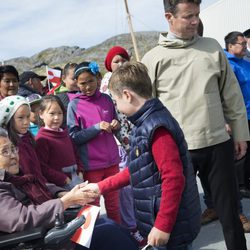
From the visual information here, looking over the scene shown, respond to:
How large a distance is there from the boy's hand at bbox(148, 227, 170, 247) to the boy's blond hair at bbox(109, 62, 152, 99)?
24.9 inches

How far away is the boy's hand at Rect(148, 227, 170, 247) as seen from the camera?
1.82 m

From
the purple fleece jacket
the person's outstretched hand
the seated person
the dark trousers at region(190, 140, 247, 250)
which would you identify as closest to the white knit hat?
the seated person

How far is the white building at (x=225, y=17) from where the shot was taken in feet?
50.5

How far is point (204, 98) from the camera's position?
2412 mm

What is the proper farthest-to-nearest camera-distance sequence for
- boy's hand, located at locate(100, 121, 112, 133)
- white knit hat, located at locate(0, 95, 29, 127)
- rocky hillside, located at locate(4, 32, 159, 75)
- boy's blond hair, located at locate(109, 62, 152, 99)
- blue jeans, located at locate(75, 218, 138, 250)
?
rocky hillside, located at locate(4, 32, 159, 75) < boy's hand, located at locate(100, 121, 112, 133) < white knit hat, located at locate(0, 95, 29, 127) < blue jeans, located at locate(75, 218, 138, 250) < boy's blond hair, located at locate(109, 62, 152, 99)

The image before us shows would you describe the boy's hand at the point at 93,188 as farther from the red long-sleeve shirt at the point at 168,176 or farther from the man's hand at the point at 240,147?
the man's hand at the point at 240,147

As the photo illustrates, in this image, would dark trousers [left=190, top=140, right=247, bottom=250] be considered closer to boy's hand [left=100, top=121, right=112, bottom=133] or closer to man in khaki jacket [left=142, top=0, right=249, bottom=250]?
man in khaki jacket [left=142, top=0, right=249, bottom=250]

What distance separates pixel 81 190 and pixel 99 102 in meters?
1.36

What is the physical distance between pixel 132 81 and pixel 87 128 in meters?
1.42

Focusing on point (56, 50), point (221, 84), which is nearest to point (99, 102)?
point (221, 84)

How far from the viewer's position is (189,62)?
2.43 meters

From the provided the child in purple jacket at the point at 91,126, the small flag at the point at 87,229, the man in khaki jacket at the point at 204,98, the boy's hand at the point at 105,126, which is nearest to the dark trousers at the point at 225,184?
the man in khaki jacket at the point at 204,98

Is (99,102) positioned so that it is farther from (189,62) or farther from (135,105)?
(135,105)

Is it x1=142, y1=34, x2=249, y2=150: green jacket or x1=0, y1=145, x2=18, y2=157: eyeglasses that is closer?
x1=0, y1=145, x2=18, y2=157: eyeglasses
